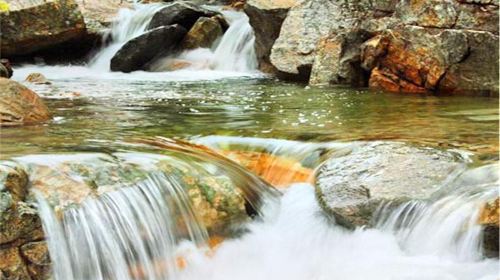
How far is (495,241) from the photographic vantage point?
12.5 ft

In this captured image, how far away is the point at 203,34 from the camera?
16.4 metres

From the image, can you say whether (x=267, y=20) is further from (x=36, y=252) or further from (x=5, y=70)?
(x=36, y=252)

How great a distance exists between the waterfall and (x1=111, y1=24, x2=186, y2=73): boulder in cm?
28

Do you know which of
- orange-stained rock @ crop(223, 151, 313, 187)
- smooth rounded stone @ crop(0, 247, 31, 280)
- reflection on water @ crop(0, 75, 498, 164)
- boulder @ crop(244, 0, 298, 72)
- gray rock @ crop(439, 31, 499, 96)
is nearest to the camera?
smooth rounded stone @ crop(0, 247, 31, 280)

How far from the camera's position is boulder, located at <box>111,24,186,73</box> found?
50.3ft

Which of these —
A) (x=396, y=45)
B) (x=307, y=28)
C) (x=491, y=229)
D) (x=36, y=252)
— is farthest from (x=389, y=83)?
(x=36, y=252)

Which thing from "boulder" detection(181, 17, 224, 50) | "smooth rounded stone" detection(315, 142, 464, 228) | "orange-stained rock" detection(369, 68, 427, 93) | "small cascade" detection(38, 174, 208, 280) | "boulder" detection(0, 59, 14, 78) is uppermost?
"smooth rounded stone" detection(315, 142, 464, 228)

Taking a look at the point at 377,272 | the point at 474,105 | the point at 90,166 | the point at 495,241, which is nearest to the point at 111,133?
the point at 90,166

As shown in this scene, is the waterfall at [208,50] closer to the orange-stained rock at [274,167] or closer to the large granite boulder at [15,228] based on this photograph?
the orange-stained rock at [274,167]

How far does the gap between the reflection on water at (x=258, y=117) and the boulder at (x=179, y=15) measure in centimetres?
580

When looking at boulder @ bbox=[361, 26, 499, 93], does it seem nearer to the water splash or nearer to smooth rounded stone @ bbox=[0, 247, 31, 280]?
the water splash

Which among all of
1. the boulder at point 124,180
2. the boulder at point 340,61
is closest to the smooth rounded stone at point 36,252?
the boulder at point 124,180

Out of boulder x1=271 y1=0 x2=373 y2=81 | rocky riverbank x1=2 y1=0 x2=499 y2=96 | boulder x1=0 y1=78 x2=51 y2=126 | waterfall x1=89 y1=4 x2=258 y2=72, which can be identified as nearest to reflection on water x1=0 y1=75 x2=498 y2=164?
boulder x1=0 y1=78 x2=51 y2=126

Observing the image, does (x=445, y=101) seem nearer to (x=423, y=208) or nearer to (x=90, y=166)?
(x=423, y=208)
